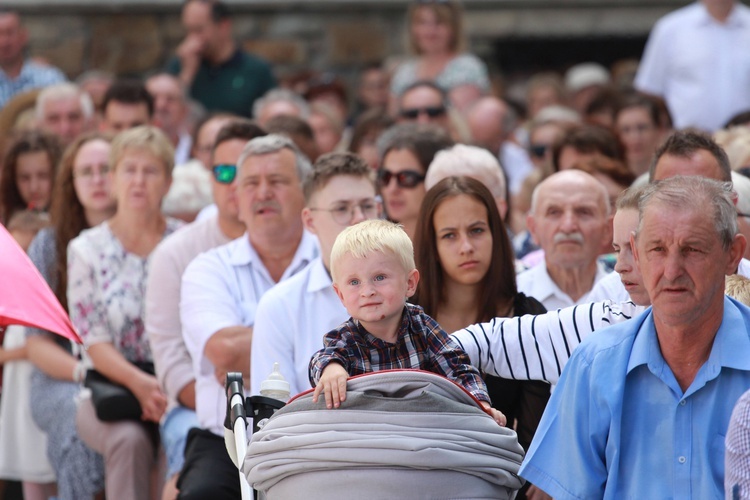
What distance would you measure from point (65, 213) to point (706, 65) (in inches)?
181

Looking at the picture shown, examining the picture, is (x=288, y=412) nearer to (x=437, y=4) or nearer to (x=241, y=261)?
(x=241, y=261)

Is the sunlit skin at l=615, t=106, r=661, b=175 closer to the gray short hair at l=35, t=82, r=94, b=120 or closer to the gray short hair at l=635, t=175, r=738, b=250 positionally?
the gray short hair at l=35, t=82, r=94, b=120

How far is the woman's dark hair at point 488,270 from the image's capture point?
15.7ft

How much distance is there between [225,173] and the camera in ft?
20.3

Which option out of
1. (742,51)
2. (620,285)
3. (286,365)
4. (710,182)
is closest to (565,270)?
(620,285)

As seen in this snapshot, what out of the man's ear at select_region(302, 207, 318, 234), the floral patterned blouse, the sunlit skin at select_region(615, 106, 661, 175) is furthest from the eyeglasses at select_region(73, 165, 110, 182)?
the sunlit skin at select_region(615, 106, 661, 175)

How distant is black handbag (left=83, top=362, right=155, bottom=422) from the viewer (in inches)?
234

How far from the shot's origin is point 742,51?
908cm

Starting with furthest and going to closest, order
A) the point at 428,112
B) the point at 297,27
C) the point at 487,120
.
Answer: the point at 297,27, the point at 487,120, the point at 428,112

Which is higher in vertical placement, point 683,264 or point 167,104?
point 167,104

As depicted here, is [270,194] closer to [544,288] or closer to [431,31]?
[544,288]

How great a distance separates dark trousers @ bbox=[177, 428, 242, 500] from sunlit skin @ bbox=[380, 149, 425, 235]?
1396 mm

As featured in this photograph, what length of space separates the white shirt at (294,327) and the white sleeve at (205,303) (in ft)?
1.64

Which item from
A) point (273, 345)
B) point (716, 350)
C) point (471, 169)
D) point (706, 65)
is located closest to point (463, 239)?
point (273, 345)
